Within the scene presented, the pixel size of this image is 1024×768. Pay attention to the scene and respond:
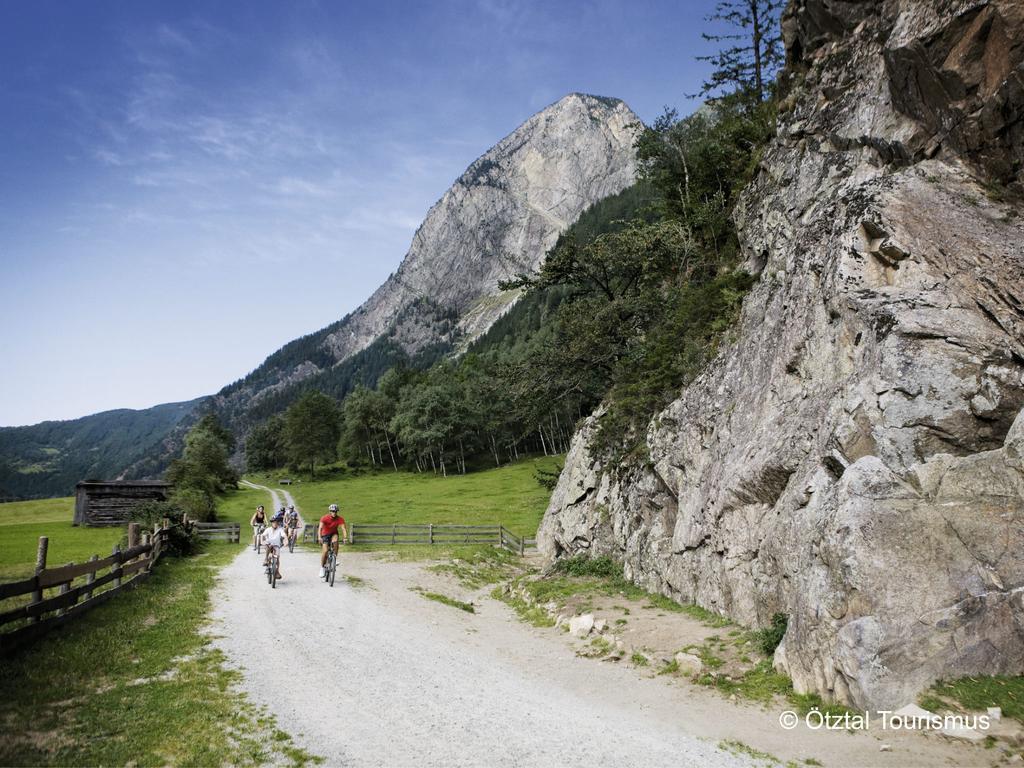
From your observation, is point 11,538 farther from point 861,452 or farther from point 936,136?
point 936,136

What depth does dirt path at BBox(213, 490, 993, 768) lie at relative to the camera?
7879 millimetres

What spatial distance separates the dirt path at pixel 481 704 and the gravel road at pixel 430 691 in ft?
0.11

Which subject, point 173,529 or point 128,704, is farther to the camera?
point 173,529

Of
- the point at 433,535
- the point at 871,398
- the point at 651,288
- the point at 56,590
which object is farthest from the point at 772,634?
the point at 433,535

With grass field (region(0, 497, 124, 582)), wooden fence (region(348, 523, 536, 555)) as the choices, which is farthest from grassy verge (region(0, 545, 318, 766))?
wooden fence (region(348, 523, 536, 555))

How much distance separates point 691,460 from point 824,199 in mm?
9906

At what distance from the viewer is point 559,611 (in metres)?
17.6

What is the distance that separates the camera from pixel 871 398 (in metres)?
12.1

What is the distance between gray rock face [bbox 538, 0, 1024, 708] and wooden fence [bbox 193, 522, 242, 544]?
2611cm

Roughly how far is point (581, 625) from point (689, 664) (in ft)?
13.7

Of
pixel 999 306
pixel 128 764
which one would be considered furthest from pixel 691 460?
pixel 128 764

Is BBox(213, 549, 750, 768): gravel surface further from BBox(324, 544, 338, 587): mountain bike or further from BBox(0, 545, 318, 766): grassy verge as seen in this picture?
BBox(324, 544, 338, 587): mountain bike

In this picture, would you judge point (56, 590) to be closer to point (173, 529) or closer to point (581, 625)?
point (173, 529)

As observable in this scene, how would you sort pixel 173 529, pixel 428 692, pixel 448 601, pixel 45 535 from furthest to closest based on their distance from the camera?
pixel 45 535
pixel 173 529
pixel 448 601
pixel 428 692
